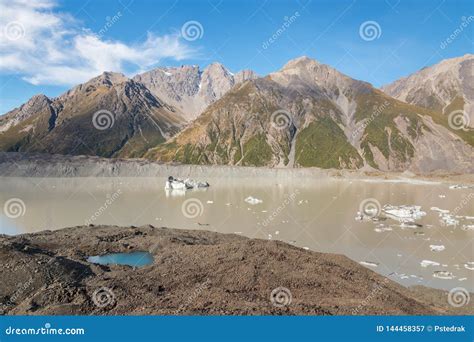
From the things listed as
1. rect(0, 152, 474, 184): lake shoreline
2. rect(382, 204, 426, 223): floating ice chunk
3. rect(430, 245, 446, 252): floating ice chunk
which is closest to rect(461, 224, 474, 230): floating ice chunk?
rect(382, 204, 426, 223): floating ice chunk

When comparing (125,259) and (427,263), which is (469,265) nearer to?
(427,263)

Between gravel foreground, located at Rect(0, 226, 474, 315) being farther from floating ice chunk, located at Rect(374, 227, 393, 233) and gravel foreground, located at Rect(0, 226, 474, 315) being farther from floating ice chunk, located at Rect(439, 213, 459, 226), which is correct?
floating ice chunk, located at Rect(439, 213, 459, 226)

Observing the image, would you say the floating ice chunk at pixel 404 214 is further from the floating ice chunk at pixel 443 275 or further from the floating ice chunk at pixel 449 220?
the floating ice chunk at pixel 443 275

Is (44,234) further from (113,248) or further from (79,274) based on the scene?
(79,274)

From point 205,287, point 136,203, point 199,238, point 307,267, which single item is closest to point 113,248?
point 199,238

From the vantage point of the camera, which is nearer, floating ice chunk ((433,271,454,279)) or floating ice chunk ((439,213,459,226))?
floating ice chunk ((433,271,454,279))

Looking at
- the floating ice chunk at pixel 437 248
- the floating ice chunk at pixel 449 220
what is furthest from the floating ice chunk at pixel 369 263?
the floating ice chunk at pixel 449 220
